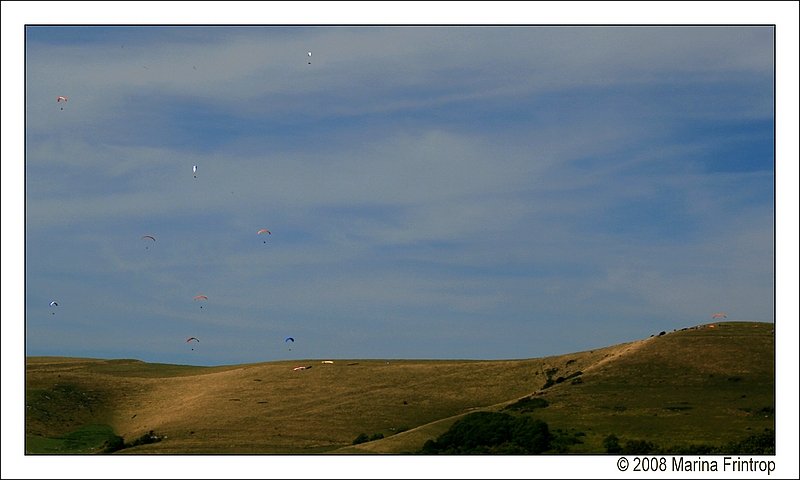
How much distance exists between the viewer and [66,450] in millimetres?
90188

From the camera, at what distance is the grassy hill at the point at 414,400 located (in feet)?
266

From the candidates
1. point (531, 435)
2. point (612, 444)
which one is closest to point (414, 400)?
point (531, 435)

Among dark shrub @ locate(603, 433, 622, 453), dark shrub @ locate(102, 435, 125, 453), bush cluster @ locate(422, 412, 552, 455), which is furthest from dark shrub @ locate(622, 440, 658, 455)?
dark shrub @ locate(102, 435, 125, 453)

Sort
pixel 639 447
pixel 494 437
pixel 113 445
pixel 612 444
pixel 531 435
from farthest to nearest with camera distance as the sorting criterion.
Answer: pixel 113 445 < pixel 494 437 < pixel 531 435 < pixel 612 444 < pixel 639 447

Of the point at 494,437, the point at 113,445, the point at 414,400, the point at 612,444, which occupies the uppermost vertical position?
the point at 414,400

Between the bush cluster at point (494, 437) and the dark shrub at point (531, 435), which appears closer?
the dark shrub at point (531, 435)

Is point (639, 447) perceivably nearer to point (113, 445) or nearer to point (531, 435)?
point (531, 435)

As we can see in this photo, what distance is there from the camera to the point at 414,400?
10406cm

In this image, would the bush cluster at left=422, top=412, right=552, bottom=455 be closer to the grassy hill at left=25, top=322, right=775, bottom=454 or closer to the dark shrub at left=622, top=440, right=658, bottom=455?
the grassy hill at left=25, top=322, right=775, bottom=454

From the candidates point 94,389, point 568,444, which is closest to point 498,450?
point 568,444

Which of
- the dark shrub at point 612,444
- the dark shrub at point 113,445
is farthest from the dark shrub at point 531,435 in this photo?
the dark shrub at point 113,445

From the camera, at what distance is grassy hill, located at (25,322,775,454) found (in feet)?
266

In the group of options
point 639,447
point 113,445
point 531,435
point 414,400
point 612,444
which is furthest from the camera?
point 414,400

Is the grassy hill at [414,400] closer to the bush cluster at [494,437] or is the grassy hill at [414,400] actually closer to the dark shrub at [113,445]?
the dark shrub at [113,445]
